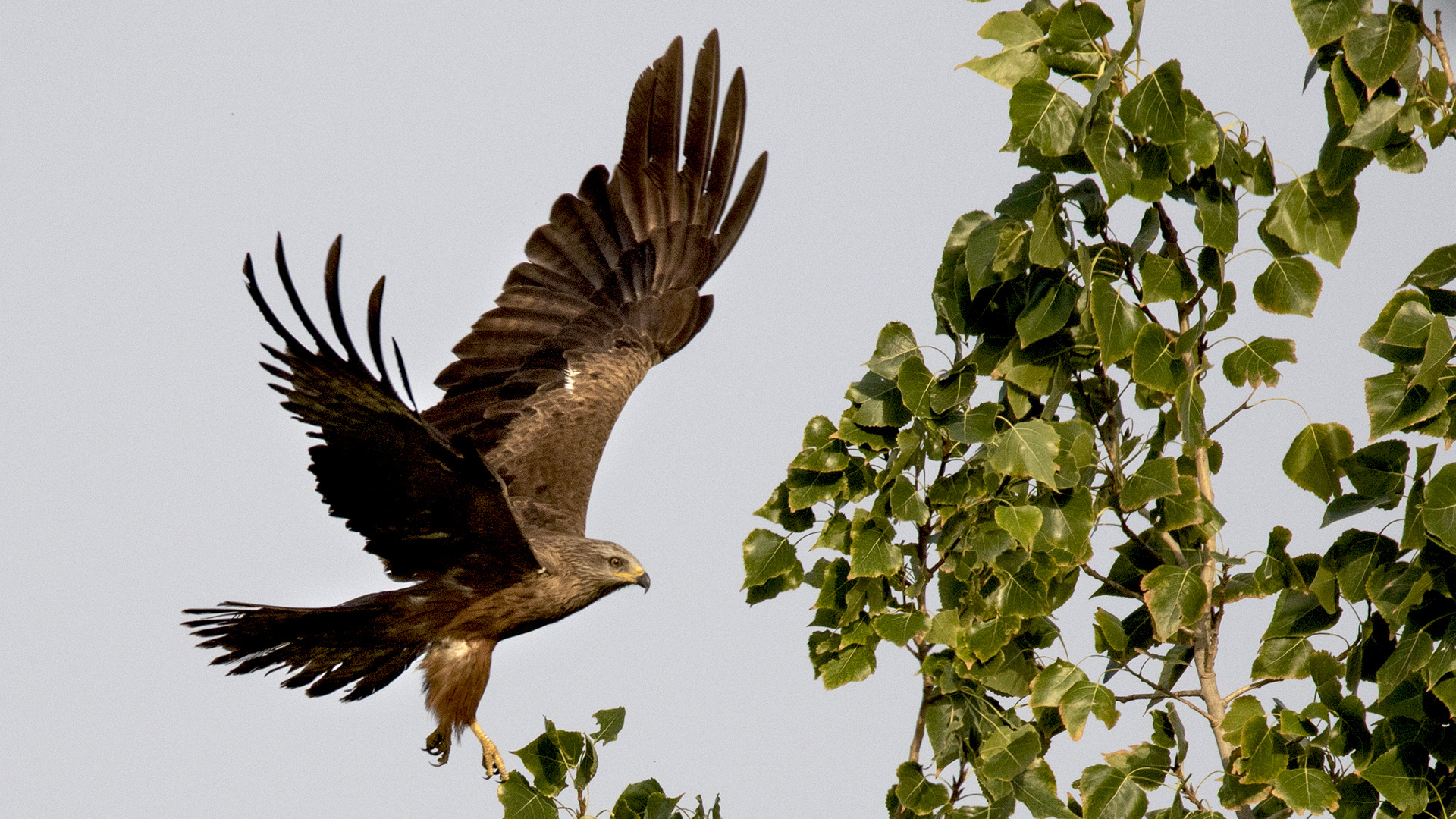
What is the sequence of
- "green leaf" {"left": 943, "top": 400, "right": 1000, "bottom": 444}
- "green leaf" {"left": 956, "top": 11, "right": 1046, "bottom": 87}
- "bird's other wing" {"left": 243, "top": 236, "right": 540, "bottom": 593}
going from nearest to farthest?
"green leaf" {"left": 956, "top": 11, "right": 1046, "bottom": 87}, "green leaf" {"left": 943, "top": 400, "right": 1000, "bottom": 444}, "bird's other wing" {"left": 243, "top": 236, "right": 540, "bottom": 593}

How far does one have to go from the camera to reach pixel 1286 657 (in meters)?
2.67

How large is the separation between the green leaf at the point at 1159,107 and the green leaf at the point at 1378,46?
0.28m

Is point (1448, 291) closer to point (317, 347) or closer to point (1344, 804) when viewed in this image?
point (1344, 804)

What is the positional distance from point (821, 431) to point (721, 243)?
4.43 meters

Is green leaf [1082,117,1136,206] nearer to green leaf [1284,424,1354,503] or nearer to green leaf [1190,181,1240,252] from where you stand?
green leaf [1190,181,1240,252]

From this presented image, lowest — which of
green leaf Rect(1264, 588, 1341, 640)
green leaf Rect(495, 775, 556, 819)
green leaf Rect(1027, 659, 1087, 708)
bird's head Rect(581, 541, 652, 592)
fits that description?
green leaf Rect(495, 775, 556, 819)

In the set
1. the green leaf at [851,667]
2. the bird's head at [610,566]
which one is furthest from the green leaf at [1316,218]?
the bird's head at [610,566]

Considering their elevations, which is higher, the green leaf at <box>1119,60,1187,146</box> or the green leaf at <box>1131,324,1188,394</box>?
the green leaf at <box>1119,60,1187,146</box>

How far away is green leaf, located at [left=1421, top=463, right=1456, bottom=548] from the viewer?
224 centimetres

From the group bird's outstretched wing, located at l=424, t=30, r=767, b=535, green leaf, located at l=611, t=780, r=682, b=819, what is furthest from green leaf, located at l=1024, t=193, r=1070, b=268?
bird's outstretched wing, located at l=424, t=30, r=767, b=535

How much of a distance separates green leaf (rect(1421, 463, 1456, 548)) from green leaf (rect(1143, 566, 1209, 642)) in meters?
0.54

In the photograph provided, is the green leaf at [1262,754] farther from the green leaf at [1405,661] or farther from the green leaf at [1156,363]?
the green leaf at [1156,363]

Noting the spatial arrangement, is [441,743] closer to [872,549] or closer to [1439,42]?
[872,549]

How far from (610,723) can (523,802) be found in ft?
0.81
